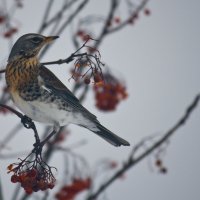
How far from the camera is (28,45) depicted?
10.5ft

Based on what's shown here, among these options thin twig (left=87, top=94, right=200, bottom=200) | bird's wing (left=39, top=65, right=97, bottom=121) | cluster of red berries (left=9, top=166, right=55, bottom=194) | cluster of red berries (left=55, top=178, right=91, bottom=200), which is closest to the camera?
cluster of red berries (left=9, top=166, right=55, bottom=194)

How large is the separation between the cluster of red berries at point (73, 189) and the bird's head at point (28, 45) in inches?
45.5

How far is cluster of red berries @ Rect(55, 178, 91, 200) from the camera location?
13.0ft

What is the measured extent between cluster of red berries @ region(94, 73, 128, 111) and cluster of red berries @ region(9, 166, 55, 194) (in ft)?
5.88

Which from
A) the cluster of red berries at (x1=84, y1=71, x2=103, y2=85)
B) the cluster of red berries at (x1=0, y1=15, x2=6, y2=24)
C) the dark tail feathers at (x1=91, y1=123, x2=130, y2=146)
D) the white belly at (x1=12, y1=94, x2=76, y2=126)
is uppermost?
the cluster of red berries at (x1=0, y1=15, x2=6, y2=24)

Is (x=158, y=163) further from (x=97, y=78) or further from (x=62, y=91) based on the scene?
(x=97, y=78)

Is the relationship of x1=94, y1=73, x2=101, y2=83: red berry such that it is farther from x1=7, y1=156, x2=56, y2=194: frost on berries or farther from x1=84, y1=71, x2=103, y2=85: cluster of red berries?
x1=7, y1=156, x2=56, y2=194: frost on berries

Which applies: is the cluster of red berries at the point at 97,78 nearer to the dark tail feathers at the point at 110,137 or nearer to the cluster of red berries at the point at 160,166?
the dark tail feathers at the point at 110,137

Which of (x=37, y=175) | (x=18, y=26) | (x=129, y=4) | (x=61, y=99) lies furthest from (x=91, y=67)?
(x=18, y=26)

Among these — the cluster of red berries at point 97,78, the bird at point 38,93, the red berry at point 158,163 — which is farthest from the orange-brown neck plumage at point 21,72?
the red berry at point 158,163

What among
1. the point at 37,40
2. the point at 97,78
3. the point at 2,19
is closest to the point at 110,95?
the point at 2,19

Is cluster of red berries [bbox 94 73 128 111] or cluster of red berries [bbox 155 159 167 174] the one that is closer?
cluster of red berries [bbox 155 159 167 174]

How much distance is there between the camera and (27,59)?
10.8ft

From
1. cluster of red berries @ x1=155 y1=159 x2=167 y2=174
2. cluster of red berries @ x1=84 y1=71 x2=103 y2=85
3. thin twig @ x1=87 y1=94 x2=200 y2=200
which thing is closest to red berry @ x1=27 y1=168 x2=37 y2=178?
cluster of red berries @ x1=84 y1=71 x2=103 y2=85
